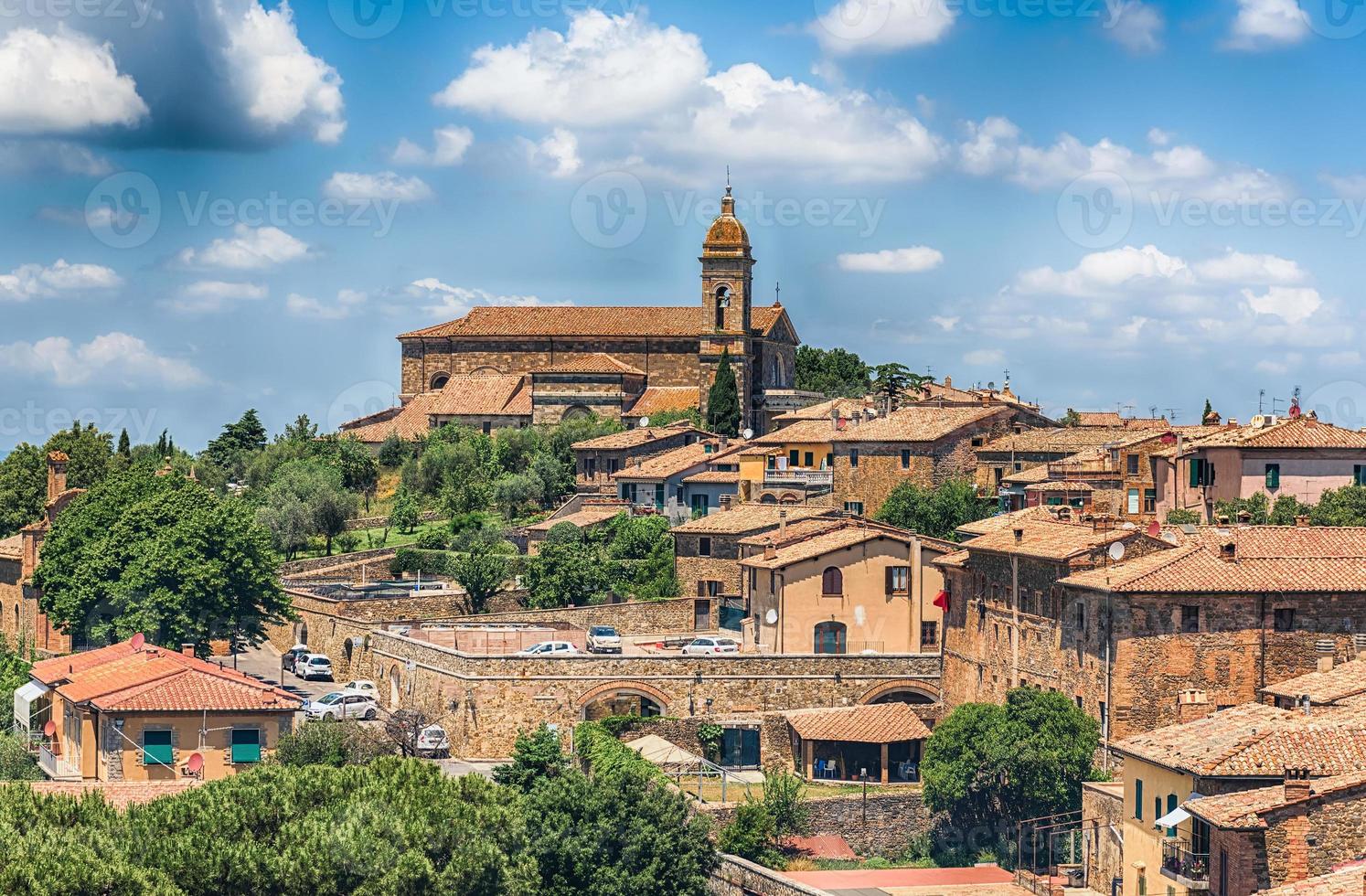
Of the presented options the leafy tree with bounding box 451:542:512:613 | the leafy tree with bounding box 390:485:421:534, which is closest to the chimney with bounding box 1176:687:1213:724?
the leafy tree with bounding box 451:542:512:613

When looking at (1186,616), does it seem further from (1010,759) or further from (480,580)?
(480,580)

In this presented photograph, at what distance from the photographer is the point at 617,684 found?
2299 inches

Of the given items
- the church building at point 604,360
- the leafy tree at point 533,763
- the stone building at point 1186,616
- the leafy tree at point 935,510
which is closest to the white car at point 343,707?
the leafy tree at point 533,763

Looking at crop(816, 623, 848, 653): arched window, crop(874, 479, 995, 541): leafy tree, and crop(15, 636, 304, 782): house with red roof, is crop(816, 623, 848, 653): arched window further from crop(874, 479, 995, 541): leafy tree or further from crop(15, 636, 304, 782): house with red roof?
crop(15, 636, 304, 782): house with red roof

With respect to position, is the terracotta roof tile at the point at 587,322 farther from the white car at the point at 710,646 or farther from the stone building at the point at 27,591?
the white car at the point at 710,646

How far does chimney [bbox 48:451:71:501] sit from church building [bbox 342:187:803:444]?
2498cm

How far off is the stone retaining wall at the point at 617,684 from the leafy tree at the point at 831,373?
5968 centimetres

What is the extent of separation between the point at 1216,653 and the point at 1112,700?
251 cm

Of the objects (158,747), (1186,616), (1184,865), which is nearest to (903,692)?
(1186,616)

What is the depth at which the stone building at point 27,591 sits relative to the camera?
75562 mm

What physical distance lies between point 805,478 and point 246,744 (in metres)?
36.2

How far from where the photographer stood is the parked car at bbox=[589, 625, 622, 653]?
63.0 metres

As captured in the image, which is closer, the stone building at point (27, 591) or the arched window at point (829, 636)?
the arched window at point (829, 636)

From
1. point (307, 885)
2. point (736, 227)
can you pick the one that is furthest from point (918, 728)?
point (736, 227)
